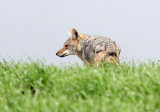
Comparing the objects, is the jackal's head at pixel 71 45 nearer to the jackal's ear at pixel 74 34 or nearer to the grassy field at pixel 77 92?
the jackal's ear at pixel 74 34

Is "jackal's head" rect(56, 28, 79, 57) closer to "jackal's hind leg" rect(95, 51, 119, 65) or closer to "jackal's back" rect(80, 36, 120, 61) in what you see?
"jackal's back" rect(80, 36, 120, 61)

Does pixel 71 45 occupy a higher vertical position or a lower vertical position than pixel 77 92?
higher

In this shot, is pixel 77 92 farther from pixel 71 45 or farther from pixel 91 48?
pixel 71 45

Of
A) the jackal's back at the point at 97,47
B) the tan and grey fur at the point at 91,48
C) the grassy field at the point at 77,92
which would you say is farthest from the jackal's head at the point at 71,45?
the grassy field at the point at 77,92

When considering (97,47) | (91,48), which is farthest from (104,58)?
(91,48)

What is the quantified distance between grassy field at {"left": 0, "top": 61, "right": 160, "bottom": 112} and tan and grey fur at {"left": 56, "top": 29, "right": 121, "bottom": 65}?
285 cm

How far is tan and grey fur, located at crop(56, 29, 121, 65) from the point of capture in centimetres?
988

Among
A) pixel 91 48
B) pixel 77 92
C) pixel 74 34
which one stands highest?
pixel 74 34

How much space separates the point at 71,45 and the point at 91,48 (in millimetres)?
1297

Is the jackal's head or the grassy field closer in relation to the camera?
the grassy field

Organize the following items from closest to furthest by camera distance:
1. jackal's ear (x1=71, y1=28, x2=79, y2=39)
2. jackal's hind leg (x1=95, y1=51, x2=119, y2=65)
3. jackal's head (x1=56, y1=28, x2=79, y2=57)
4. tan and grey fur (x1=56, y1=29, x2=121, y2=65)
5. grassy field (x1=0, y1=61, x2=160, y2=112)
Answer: grassy field (x1=0, y1=61, x2=160, y2=112) < jackal's hind leg (x1=95, y1=51, x2=119, y2=65) < tan and grey fur (x1=56, y1=29, x2=121, y2=65) < jackal's ear (x1=71, y1=28, x2=79, y2=39) < jackal's head (x1=56, y1=28, x2=79, y2=57)

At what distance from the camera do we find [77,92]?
6.14 metres

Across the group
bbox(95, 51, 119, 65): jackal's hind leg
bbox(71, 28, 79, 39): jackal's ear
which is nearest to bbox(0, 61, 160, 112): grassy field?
bbox(95, 51, 119, 65): jackal's hind leg

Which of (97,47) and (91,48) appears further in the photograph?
(91,48)
